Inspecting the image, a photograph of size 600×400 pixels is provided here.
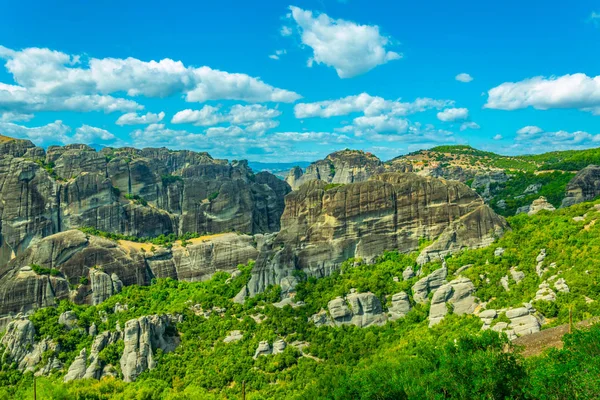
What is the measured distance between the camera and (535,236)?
173ft

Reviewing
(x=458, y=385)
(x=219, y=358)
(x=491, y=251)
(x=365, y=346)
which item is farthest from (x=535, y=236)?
(x=219, y=358)

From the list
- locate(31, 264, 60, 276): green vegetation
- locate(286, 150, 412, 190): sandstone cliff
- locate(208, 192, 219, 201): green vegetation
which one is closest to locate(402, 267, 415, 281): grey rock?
locate(31, 264, 60, 276): green vegetation

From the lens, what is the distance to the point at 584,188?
72562mm

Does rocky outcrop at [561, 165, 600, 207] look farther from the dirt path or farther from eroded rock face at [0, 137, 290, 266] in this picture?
eroded rock face at [0, 137, 290, 266]

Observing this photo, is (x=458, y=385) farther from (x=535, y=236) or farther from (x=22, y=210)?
(x=22, y=210)

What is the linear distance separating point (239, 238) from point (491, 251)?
41.9 metres

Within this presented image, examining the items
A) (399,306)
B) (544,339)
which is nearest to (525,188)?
(399,306)

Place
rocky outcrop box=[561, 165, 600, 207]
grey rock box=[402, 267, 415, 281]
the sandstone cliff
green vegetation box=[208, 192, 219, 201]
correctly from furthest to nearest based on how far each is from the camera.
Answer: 1. the sandstone cliff
2. green vegetation box=[208, 192, 219, 201]
3. rocky outcrop box=[561, 165, 600, 207]
4. grey rock box=[402, 267, 415, 281]

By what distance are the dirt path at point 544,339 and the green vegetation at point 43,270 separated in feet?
194

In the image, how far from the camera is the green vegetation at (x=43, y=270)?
68312 mm

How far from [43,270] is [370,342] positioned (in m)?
46.6

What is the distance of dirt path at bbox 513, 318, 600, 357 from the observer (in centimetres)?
3475

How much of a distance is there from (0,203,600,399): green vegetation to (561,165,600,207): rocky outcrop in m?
15.1

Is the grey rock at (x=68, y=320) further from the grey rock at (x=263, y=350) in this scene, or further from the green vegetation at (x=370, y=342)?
the grey rock at (x=263, y=350)
